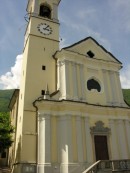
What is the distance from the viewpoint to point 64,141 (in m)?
16.0

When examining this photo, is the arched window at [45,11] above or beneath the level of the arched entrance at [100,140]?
above

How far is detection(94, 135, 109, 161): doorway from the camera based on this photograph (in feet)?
55.9

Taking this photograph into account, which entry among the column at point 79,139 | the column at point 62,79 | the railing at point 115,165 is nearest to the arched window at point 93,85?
the column at point 62,79

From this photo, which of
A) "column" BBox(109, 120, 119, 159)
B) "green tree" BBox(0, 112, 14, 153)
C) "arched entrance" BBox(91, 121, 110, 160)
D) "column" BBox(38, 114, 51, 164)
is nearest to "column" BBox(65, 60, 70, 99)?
"column" BBox(38, 114, 51, 164)

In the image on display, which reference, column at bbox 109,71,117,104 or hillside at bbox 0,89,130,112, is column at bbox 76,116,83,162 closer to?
column at bbox 109,71,117,104

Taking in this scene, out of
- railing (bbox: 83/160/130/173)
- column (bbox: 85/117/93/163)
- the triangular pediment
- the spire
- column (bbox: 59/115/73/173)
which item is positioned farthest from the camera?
the spire

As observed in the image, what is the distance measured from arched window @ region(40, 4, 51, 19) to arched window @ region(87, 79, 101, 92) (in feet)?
31.7

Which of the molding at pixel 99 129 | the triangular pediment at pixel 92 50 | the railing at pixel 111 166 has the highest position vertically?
the triangular pediment at pixel 92 50

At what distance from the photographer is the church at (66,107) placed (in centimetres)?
1563

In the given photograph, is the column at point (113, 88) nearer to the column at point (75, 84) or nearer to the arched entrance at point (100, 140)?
the arched entrance at point (100, 140)

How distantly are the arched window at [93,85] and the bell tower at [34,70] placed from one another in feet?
10.8

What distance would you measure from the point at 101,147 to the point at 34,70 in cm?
901

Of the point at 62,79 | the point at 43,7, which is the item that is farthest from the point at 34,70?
the point at 43,7

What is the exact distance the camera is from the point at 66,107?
56.0ft
